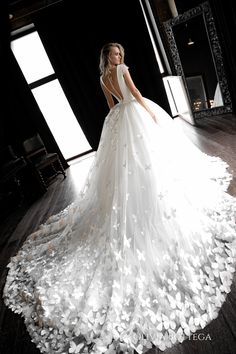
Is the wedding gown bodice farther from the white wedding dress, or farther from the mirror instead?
the mirror

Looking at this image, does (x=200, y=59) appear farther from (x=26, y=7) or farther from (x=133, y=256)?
(x=133, y=256)

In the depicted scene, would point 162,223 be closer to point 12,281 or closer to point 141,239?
point 141,239

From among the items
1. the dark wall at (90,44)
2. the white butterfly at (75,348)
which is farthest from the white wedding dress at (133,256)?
the dark wall at (90,44)

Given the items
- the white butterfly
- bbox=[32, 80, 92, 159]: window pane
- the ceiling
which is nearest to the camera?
the white butterfly

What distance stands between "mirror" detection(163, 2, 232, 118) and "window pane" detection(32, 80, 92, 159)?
2.67 meters

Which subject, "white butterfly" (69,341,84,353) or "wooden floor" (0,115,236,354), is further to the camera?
"white butterfly" (69,341,84,353)

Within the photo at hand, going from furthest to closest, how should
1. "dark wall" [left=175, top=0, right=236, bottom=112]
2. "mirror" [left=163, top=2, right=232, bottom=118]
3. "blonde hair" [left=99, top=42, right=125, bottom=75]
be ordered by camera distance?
"mirror" [left=163, top=2, right=232, bottom=118] < "dark wall" [left=175, top=0, right=236, bottom=112] < "blonde hair" [left=99, top=42, right=125, bottom=75]

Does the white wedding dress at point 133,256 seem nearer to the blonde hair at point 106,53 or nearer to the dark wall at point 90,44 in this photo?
the blonde hair at point 106,53

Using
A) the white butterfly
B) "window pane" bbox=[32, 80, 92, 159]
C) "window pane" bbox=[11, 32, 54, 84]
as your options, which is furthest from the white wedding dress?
"window pane" bbox=[11, 32, 54, 84]

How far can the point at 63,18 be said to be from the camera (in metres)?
5.36

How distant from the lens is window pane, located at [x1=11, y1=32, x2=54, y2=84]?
238 inches

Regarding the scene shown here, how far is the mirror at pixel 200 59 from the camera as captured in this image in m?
4.66

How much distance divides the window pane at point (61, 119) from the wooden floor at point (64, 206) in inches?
21.3

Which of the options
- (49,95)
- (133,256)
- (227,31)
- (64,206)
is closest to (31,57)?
(49,95)
